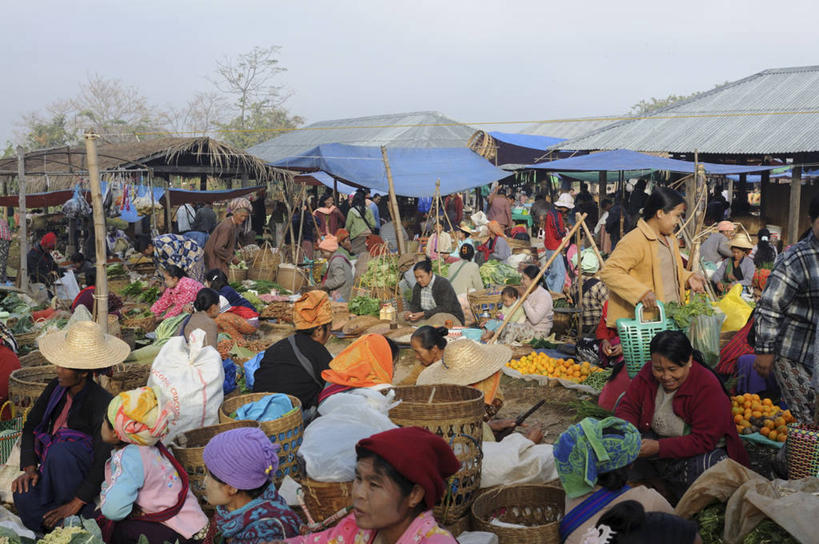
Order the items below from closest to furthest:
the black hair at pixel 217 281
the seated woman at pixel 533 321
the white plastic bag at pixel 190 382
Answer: the white plastic bag at pixel 190 382 → the seated woman at pixel 533 321 → the black hair at pixel 217 281

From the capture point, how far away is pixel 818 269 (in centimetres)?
360

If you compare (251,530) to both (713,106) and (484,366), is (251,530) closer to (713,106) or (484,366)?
(484,366)

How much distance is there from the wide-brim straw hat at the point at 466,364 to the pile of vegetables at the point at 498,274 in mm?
6423

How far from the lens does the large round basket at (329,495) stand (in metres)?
2.86

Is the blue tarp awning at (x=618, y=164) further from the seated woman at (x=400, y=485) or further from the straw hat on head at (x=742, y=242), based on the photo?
the seated woman at (x=400, y=485)

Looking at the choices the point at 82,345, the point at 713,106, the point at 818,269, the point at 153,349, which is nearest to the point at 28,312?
the point at 153,349

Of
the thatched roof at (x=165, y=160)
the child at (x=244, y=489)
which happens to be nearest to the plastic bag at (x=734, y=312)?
the child at (x=244, y=489)

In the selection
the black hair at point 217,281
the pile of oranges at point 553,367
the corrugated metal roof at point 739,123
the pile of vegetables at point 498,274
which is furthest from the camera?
the corrugated metal roof at point 739,123

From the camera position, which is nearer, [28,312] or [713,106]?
[28,312]

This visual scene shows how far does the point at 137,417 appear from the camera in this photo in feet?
9.96

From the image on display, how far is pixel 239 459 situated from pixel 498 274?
8.42m

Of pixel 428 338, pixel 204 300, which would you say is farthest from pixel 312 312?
pixel 204 300

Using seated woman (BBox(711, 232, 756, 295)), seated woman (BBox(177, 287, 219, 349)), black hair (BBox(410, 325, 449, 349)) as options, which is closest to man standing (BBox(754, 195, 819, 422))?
black hair (BBox(410, 325, 449, 349))

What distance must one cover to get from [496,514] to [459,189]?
37.3 feet
